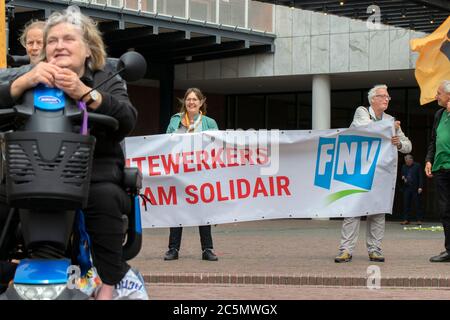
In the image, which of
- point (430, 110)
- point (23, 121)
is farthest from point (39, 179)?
point (430, 110)

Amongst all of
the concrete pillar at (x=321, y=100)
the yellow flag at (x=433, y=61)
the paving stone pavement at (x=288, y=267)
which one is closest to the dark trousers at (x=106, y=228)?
the paving stone pavement at (x=288, y=267)

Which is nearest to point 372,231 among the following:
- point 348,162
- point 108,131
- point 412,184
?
point 348,162

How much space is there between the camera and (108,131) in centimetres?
443

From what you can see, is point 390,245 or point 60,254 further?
point 390,245

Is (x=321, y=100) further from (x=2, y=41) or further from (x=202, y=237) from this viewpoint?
(x=2, y=41)

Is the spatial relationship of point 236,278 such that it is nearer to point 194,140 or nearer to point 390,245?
point 194,140

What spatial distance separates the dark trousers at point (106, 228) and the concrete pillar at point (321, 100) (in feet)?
80.7

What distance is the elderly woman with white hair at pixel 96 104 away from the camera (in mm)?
4090

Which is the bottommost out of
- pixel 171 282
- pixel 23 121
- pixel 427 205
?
pixel 427 205

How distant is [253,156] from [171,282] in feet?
8.50

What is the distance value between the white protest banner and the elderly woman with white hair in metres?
6.87

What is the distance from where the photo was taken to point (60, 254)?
4.00m

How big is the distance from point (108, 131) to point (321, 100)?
24.8 metres

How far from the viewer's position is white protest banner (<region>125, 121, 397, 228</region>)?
11.4 m
